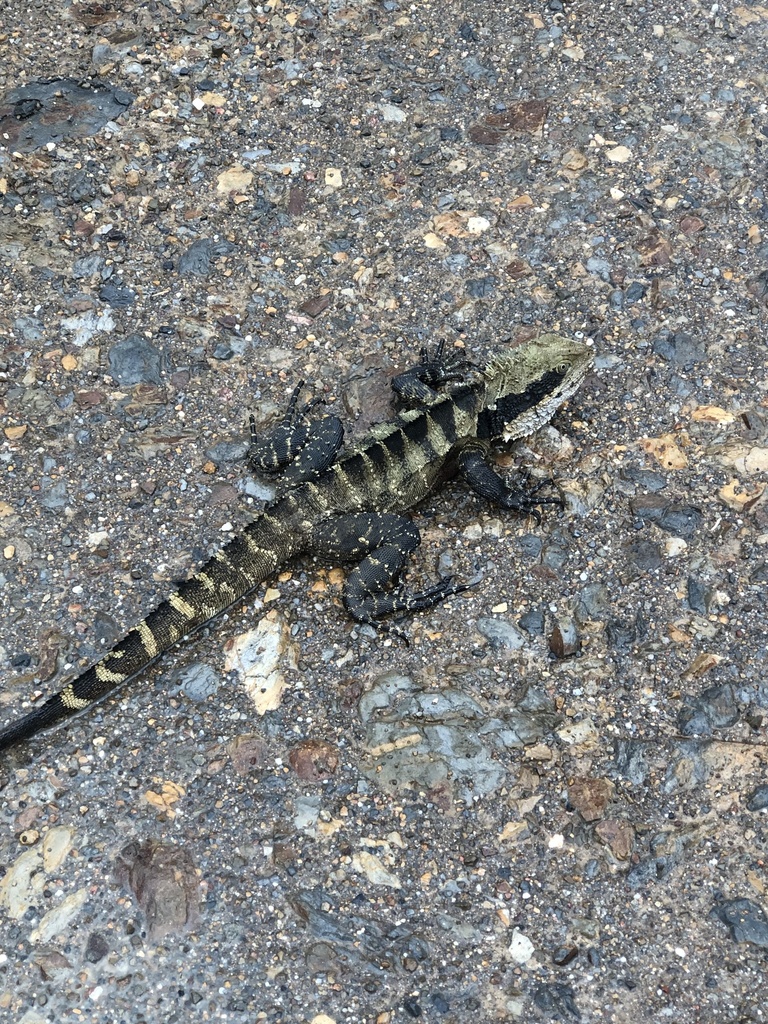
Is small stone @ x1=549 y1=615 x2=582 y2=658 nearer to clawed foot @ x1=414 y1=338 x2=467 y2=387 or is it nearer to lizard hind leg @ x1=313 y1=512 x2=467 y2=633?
lizard hind leg @ x1=313 y1=512 x2=467 y2=633

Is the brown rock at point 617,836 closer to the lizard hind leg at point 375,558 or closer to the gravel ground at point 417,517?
the gravel ground at point 417,517

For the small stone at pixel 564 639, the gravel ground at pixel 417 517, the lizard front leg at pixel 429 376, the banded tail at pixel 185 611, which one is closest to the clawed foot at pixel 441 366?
the lizard front leg at pixel 429 376

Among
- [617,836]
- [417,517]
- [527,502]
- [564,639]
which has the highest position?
[527,502]

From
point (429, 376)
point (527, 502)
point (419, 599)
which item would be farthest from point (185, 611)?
point (429, 376)

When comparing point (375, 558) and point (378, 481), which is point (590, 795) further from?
point (378, 481)

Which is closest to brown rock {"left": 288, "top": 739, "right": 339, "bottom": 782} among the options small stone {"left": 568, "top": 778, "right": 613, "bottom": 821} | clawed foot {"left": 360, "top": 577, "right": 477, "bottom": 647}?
clawed foot {"left": 360, "top": 577, "right": 477, "bottom": 647}

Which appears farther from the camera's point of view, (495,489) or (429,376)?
(429,376)

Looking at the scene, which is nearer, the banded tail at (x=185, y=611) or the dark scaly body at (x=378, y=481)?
the banded tail at (x=185, y=611)

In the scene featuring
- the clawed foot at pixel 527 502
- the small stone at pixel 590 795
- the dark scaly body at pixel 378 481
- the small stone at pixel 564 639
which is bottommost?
the small stone at pixel 590 795
